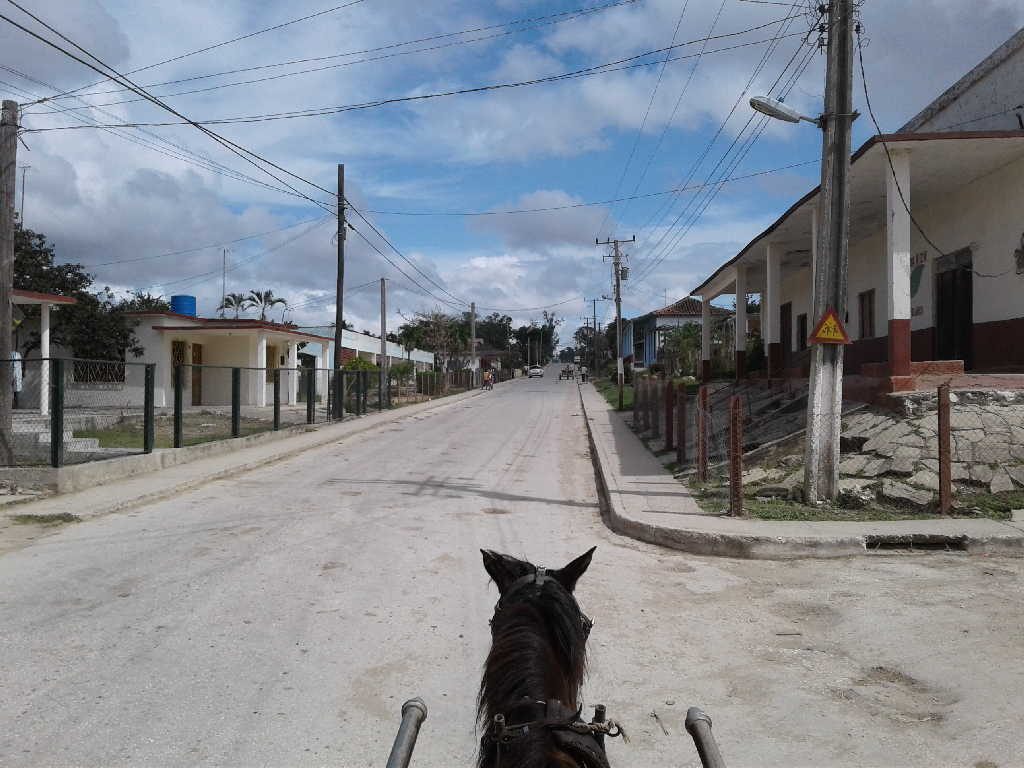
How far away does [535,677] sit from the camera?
2.05m

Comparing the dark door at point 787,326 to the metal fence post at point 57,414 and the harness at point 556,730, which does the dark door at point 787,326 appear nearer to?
the metal fence post at point 57,414

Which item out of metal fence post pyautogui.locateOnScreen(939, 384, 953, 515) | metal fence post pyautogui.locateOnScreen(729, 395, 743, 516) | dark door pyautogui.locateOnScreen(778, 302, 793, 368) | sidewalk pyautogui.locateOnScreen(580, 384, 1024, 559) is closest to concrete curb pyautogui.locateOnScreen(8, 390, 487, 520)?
sidewalk pyautogui.locateOnScreen(580, 384, 1024, 559)

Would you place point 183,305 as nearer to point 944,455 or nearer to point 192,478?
point 192,478

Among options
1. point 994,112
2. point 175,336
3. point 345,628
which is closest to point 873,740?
point 345,628

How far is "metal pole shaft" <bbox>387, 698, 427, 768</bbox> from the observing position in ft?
6.39

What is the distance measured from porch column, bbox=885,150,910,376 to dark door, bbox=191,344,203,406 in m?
12.2

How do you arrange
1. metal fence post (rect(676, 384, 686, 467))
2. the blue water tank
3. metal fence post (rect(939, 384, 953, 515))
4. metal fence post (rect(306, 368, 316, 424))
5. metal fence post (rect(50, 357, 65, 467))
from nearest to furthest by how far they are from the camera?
metal fence post (rect(939, 384, 953, 515)), metal fence post (rect(50, 357, 65, 467)), metal fence post (rect(676, 384, 686, 467)), metal fence post (rect(306, 368, 316, 424)), the blue water tank

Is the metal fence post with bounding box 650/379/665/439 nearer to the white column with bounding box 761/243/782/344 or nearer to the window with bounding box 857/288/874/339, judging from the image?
the white column with bounding box 761/243/782/344

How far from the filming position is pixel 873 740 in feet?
12.4

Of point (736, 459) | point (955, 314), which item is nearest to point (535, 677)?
point (736, 459)

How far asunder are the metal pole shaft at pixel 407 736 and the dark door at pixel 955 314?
14.4 m

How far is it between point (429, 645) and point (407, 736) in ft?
10.1

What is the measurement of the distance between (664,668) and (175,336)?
92.8 feet

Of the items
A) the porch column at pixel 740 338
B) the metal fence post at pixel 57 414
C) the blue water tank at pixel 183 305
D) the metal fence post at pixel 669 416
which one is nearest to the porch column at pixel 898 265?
the metal fence post at pixel 669 416
